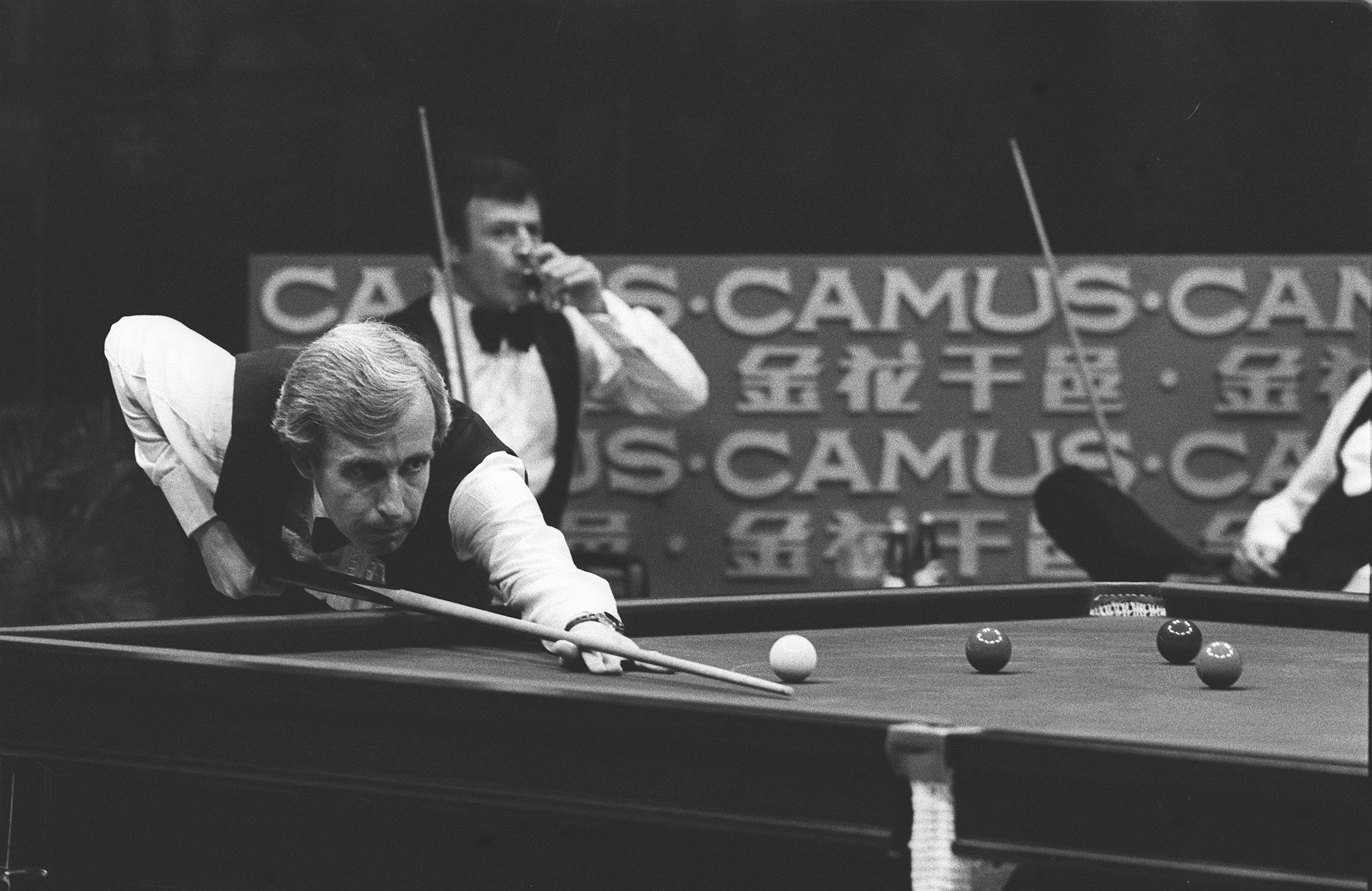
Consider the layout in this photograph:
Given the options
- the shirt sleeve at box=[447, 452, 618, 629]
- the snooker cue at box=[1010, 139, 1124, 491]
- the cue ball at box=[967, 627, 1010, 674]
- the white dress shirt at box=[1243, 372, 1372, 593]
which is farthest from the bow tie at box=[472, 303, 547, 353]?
the cue ball at box=[967, 627, 1010, 674]

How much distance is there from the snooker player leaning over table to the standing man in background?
4.53 ft

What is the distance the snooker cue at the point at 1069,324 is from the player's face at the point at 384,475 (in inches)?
80.9

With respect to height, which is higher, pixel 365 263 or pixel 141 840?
pixel 365 263

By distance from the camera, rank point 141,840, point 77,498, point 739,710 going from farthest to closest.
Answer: point 77,498, point 141,840, point 739,710

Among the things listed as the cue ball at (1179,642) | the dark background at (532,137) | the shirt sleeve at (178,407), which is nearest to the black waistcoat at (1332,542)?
the dark background at (532,137)

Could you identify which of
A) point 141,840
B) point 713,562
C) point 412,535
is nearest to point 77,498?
point 713,562

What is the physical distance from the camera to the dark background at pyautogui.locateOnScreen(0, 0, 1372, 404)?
499 cm

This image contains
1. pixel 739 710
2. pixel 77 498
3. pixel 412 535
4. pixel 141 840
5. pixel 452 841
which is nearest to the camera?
pixel 739 710

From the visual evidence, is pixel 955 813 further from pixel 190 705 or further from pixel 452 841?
pixel 190 705

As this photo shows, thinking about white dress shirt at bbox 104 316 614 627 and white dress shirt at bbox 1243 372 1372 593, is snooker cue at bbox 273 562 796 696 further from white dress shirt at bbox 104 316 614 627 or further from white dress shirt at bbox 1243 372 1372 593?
white dress shirt at bbox 1243 372 1372 593

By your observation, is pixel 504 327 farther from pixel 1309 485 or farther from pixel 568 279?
pixel 1309 485

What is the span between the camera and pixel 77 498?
478 centimetres

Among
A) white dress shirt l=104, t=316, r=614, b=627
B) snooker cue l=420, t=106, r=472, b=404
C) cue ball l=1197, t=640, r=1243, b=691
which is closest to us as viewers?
cue ball l=1197, t=640, r=1243, b=691

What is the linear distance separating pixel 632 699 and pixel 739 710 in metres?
0.10
